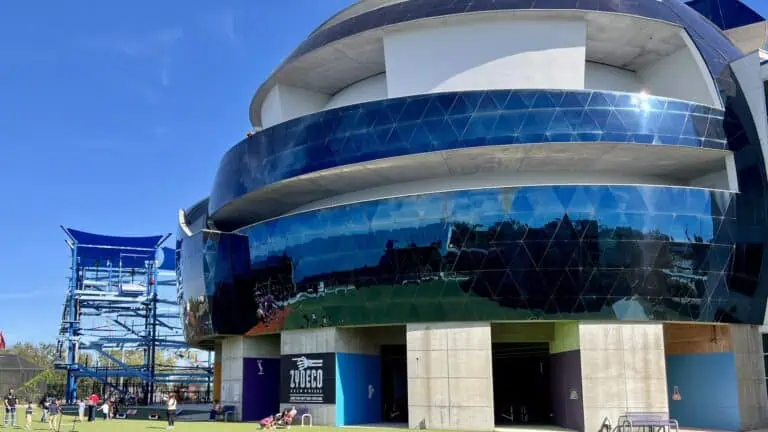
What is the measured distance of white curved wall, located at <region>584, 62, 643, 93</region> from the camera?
3459cm

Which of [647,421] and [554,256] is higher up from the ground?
[554,256]

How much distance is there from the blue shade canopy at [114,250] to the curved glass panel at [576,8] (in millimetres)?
34579

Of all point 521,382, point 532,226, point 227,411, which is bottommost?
point 227,411

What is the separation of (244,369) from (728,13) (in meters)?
32.9

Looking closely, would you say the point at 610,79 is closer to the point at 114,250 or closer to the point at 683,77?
the point at 683,77

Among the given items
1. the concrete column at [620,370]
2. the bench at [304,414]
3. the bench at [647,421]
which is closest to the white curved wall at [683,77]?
the concrete column at [620,370]

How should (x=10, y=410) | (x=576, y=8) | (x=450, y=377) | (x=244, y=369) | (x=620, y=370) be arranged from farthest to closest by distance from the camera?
(x=244, y=369) < (x=10, y=410) < (x=576, y=8) < (x=450, y=377) < (x=620, y=370)

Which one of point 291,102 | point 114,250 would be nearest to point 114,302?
point 114,250

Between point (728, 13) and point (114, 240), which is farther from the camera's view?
point (114, 240)

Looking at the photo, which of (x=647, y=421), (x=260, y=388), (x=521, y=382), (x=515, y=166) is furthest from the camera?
(x=260, y=388)

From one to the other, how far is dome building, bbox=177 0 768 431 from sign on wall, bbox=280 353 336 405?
0.33 ft

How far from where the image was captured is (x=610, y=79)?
35.1 metres

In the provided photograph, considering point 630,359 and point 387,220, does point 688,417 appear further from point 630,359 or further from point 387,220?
point 387,220

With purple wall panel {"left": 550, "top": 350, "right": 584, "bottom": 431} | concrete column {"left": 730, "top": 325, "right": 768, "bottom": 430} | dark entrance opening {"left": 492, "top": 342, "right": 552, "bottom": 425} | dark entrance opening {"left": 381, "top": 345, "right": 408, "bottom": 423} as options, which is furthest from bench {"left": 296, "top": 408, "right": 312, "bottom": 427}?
concrete column {"left": 730, "top": 325, "right": 768, "bottom": 430}
